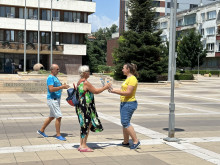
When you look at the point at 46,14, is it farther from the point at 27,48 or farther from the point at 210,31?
the point at 210,31

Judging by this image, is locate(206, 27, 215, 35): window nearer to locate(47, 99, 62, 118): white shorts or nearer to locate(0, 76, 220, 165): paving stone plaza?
locate(0, 76, 220, 165): paving stone plaza

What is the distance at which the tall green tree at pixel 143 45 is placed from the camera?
3397 centimetres

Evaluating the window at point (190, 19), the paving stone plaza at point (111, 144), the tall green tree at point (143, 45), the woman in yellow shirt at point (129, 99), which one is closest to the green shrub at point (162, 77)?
the tall green tree at point (143, 45)

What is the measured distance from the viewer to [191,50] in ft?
194

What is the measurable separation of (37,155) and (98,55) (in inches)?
2339

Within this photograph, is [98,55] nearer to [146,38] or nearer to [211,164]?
[146,38]

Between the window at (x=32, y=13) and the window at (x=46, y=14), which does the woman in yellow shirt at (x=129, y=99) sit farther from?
the window at (x=46, y=14)

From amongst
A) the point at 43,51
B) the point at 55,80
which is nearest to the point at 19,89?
the point at 55,80

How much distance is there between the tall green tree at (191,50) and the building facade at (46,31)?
57.3 ft

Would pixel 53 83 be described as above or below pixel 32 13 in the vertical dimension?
below

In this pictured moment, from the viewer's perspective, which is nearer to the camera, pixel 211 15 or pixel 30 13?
pixel 30 13

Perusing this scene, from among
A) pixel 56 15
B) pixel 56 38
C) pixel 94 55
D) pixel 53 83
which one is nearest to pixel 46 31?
pixel 56 38

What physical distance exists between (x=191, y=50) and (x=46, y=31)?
80.9 ft

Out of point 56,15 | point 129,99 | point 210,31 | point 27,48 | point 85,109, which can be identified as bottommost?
point 85,109
